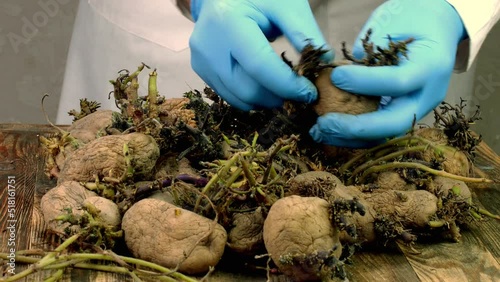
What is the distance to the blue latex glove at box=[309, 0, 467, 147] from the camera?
3.66ft

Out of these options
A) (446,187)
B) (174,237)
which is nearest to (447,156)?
(446,187)

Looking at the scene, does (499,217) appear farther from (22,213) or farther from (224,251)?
(22,213)

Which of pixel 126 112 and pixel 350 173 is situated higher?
pixel 126 112

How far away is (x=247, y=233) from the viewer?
100 centimetres

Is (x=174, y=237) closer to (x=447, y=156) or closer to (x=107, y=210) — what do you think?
(x=107, y=210)

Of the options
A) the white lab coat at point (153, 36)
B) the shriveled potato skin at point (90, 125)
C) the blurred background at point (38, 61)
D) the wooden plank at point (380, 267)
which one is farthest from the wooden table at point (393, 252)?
the blurred background at point (38, 61)

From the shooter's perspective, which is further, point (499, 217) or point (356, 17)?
point (356, 17)

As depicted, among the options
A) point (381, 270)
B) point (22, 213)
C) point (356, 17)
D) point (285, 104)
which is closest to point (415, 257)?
point (381, 270)

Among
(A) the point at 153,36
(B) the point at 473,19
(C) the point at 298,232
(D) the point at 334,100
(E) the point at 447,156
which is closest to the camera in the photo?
(C) the point at 298,232

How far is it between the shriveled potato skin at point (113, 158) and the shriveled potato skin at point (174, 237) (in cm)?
12

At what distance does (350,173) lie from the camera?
1173mm

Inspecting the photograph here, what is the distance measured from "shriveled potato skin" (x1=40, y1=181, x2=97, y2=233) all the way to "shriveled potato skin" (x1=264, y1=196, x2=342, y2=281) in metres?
0.28

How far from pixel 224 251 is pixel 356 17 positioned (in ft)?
3.16

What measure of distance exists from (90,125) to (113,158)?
0.76ft
